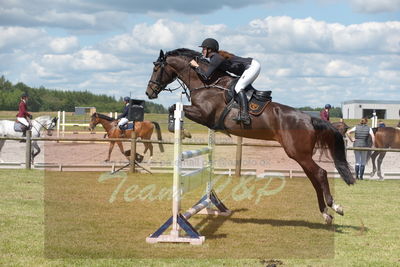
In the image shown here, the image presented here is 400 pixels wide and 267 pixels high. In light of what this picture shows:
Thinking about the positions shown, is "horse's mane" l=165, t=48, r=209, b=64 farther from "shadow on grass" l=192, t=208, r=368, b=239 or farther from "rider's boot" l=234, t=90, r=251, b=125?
"shadow on grass" l=192, t=208, r=368, b=239

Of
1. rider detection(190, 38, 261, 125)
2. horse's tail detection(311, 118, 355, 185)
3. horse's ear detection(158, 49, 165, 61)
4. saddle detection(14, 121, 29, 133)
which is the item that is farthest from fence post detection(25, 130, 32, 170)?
horse's tail detection(311, 118, 355, 185)

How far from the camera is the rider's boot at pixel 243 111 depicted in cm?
732

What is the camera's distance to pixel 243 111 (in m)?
7.34

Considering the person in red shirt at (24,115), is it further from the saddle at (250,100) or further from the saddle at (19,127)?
the saddle at (250,100)

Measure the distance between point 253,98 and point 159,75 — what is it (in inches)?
60.8

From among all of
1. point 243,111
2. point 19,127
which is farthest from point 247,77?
point 19,127

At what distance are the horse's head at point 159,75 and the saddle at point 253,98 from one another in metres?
1.07

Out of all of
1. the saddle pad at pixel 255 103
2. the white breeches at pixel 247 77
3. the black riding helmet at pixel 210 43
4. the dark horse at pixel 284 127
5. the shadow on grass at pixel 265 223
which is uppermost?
the black riding helmet at pixel 210 43

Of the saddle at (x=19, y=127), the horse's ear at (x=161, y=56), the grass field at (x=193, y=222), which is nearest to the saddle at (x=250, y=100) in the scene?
the horse's ear at (x=161, y=56)

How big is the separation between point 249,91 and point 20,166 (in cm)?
1018

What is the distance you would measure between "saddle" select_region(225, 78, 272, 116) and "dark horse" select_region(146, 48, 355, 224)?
0.07m

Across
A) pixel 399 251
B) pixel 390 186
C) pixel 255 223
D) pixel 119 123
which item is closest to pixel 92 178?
pixel 119 123

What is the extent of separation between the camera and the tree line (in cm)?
5556

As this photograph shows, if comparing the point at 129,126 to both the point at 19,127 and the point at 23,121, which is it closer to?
the point at 23,121
